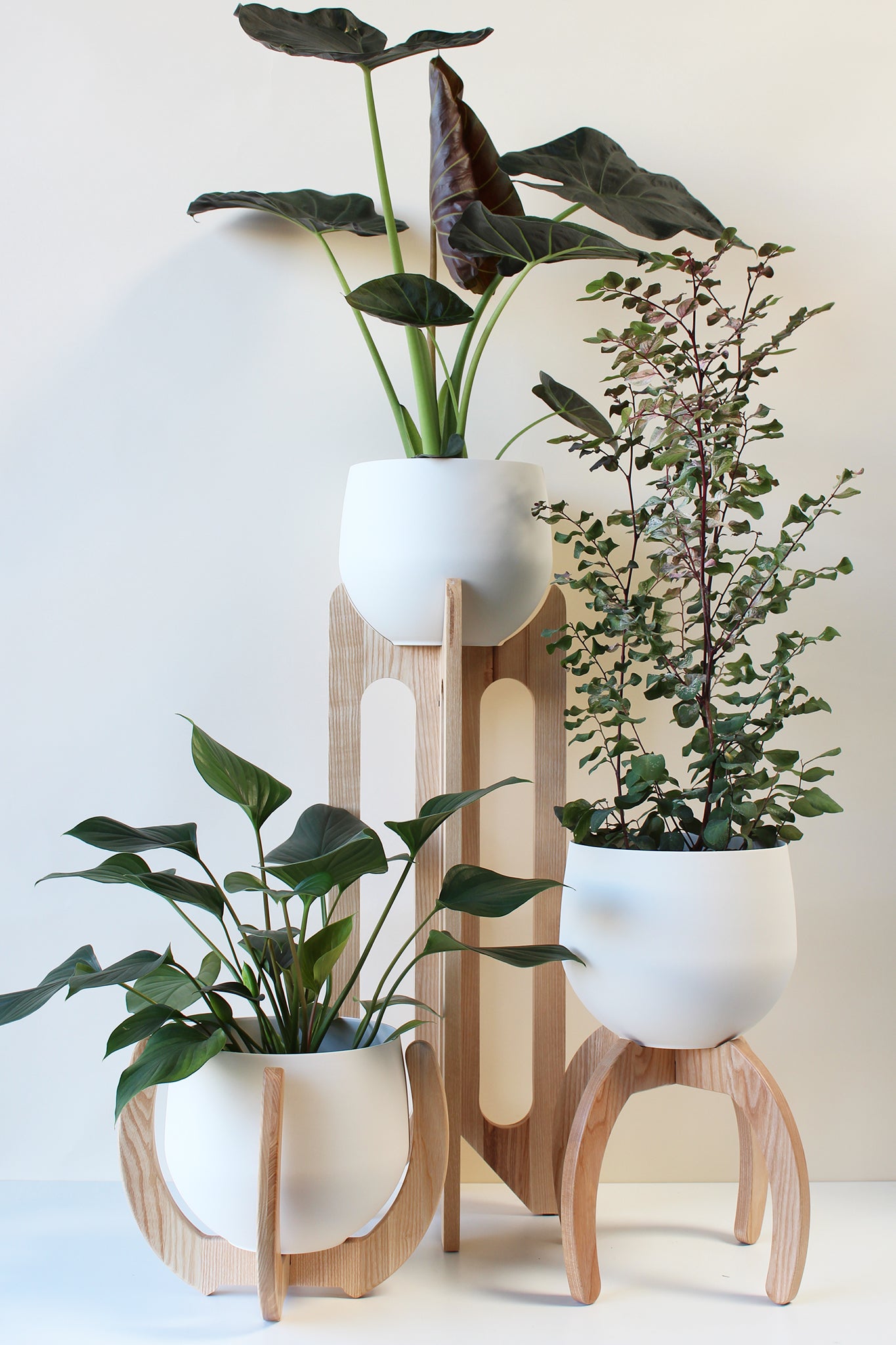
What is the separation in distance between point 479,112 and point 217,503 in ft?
2.11

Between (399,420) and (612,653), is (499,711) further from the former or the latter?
(399,420)

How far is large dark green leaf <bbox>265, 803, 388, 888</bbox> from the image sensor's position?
92cm

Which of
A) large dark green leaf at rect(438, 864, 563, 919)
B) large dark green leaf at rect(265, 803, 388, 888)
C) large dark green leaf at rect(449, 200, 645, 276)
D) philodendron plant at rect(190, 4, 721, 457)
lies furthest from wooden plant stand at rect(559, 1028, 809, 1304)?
large dark green leaf at rect(449, 200, 645, 276)

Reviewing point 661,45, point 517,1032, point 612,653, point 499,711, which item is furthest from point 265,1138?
point 661,45

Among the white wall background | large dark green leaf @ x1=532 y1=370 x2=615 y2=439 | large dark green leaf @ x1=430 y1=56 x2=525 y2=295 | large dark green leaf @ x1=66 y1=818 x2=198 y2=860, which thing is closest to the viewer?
large dark green leaf @ x1=66 y1=818 x2=198 y2=860

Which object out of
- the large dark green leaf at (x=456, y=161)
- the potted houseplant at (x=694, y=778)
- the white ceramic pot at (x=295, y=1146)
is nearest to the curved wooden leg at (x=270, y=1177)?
the white ceramic pot at (x=295, y=1146)

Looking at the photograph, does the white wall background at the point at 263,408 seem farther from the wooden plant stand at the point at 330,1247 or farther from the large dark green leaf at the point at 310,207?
the wooden plant stand at the point at 330,1247

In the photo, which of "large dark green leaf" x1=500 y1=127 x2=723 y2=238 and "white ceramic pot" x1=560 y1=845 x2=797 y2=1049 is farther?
"large dark green leaf" x1=500 y1=127 x2=723 y2=238

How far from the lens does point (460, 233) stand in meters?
1.08

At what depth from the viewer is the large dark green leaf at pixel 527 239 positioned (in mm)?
1059

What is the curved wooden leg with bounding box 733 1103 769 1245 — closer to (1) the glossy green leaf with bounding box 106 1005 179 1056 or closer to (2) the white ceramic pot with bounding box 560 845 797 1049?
(2) the white ceramic pot with bounding box 560 845 797 1049

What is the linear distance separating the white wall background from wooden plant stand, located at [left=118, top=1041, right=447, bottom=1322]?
1.20 ft

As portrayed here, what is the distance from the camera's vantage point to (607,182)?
1159 mm

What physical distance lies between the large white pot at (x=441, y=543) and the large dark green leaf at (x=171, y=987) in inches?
17.5
